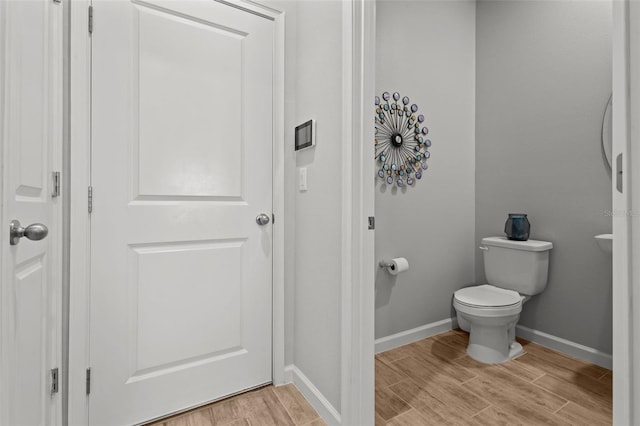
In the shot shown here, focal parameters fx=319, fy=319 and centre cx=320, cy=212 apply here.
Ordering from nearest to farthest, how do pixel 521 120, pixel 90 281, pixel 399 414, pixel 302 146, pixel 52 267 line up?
1. pixel 52 267
2. pixel 90 281
3. pixel 399 414
4. pixel 302 146
5. pixel 521 120

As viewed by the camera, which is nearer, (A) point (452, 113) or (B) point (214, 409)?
(B) point (214, 409)

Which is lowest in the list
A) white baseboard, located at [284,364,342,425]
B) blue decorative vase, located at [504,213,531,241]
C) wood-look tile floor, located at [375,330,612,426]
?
wood-look tile floor, located at [375,330,612,426]

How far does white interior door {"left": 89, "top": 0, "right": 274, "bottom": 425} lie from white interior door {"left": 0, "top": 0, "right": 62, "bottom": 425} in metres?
0.14

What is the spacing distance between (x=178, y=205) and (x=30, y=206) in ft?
1.85

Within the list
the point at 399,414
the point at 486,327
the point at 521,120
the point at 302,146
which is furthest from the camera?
the point at 521,120

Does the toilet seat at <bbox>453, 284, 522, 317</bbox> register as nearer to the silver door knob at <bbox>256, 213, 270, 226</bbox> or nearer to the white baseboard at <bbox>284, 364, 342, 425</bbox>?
the white baseboard at <bbox>284, 364, 342, 425</bbox>

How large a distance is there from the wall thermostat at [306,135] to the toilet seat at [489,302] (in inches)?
52.4

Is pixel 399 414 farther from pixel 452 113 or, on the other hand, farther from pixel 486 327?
pixel 452 113

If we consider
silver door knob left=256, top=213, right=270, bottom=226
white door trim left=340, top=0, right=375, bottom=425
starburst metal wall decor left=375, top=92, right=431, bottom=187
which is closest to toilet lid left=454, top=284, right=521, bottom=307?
starburst metal wall decor left=375, top=92, right=431, bottom=187

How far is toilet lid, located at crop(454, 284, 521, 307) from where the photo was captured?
1.89 metres

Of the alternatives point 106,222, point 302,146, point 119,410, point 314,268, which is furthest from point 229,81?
point 119,410

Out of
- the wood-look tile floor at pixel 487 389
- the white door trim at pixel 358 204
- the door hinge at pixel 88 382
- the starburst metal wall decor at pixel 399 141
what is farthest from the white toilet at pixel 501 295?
the door hinge at pixel 88 382

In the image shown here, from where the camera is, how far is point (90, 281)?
4.18 feet

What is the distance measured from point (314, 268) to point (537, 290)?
1.59 metres
